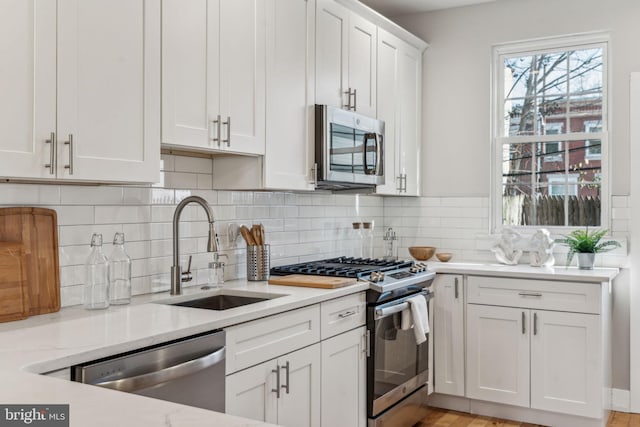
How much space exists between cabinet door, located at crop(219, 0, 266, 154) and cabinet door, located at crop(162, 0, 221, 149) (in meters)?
0.05

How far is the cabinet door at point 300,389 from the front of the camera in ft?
8.18

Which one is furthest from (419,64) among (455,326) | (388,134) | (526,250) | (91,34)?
(91,34)

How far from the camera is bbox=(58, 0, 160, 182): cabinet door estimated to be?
1995 millimetres

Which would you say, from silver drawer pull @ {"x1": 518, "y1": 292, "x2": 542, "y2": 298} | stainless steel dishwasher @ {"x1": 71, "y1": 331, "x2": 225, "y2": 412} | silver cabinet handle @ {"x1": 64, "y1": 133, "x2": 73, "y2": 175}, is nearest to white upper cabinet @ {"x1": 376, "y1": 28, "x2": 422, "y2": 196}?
silver drawer pull @ {"x1": 518, "y1": 292, "x2": 542, "y2": 298}

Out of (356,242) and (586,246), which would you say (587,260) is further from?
(356,242)

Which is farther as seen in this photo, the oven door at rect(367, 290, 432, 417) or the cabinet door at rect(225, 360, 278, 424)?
the oven door at rect(367, 290, 432, 417)

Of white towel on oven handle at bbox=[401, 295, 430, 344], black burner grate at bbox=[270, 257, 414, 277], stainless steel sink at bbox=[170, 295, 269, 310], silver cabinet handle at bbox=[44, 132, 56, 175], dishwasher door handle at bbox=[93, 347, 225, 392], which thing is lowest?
white towel on oven handle at bbox=[401, 295, 430, 344]

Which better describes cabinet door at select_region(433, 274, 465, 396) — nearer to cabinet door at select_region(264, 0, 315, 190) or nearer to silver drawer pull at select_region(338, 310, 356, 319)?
silver drawer pull at select_region(338, 310, 356, 319)

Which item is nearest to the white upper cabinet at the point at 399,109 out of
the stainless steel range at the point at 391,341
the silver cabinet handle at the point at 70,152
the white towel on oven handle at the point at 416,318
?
the stainless steel range at the point at 391,341

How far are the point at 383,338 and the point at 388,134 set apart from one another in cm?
151

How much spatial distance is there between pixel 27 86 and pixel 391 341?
7.31ft

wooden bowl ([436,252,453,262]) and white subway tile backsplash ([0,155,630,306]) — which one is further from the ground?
white subway tile backsplash ([0,155,630,306])

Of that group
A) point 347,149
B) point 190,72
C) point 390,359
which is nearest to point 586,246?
point 390,359

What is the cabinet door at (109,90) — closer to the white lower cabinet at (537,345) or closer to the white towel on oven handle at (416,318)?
the white towel on oven handle at (416,318)
